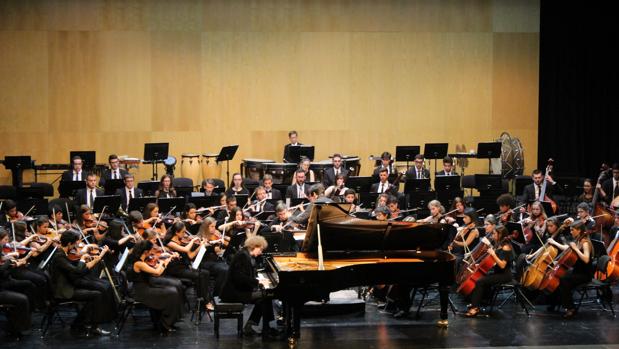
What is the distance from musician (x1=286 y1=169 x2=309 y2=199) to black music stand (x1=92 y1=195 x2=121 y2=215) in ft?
9.81

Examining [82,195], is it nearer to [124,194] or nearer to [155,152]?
[124,194]

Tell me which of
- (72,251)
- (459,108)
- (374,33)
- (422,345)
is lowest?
(422,345)

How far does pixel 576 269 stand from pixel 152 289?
5.01 meters

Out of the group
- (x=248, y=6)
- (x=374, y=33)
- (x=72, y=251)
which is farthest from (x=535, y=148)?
(x=72, y=251)

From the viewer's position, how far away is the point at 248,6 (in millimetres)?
17562

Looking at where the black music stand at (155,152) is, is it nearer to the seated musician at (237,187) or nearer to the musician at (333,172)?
the seated musician at (237,187)

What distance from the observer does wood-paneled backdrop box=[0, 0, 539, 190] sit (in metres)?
17.1

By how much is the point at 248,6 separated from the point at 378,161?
4.36 m

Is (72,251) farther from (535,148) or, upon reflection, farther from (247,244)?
(535,148)

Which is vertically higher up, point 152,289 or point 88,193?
point 88,193

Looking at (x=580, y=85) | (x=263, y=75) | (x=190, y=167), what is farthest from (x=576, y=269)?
(x=263, y=75)

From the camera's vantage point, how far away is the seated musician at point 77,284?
9.48 metres

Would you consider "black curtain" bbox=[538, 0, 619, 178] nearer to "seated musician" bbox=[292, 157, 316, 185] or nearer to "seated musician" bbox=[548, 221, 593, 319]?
"seated musician" bbox=[292, 157, 316, 185]

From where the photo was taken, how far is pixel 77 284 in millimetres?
9680
